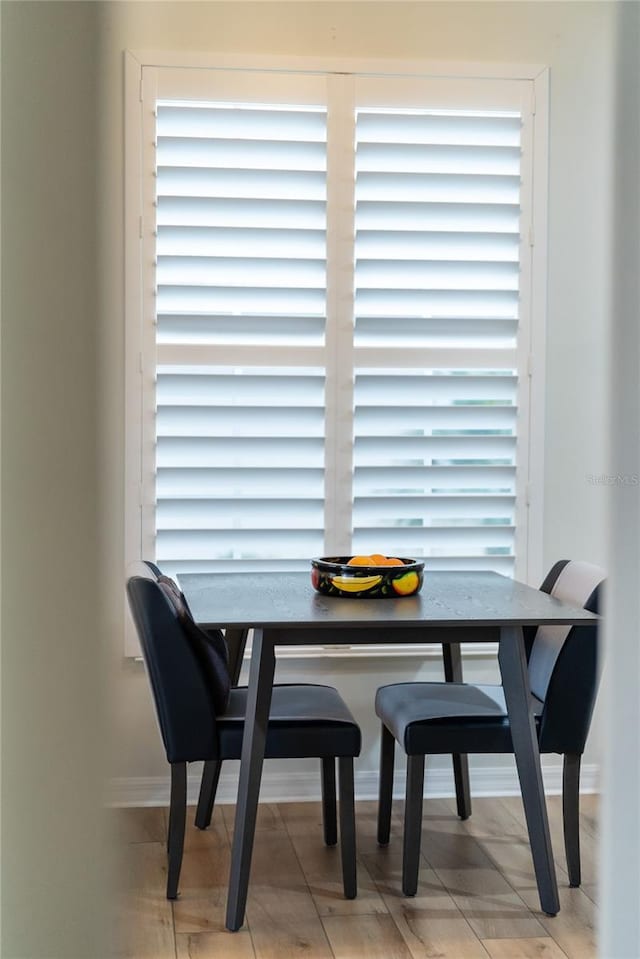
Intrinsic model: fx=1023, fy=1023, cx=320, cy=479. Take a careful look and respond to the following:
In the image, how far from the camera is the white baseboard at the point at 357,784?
10.5 ft

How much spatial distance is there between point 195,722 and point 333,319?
1401 mm

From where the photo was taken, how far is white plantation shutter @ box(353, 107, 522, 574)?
3.22 metres

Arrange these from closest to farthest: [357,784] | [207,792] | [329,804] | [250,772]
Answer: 1. [250,772]
2. [329,804]
3. [207,792]
4. [357,784]

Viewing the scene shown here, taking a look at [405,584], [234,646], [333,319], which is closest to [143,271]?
[333,319]

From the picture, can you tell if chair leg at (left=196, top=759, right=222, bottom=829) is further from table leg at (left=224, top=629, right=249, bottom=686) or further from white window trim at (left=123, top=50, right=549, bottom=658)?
white window trim at (left=123, top=50, right=549, bottom=658)

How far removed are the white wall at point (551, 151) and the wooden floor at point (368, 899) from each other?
1.22 ft

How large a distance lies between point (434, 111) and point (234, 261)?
2.62 ft

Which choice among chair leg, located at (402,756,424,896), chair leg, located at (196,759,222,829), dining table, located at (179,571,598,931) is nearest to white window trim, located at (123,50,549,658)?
chair leg, located at (196,759,222,829)

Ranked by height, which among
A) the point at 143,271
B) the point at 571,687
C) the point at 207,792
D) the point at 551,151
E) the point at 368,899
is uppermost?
the point at 551,151

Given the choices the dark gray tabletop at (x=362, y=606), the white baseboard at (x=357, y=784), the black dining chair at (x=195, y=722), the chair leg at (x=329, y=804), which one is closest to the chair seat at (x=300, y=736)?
the black dining chair at (x=195, y=722)

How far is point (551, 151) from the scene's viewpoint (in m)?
3.27

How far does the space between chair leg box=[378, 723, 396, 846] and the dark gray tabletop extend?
468 millimetres

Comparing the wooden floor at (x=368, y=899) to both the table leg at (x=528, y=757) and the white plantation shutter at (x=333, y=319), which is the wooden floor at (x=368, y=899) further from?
the white plantation shutter at (x=333, y=319)

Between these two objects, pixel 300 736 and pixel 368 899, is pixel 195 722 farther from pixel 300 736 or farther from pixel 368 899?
pixel 368 899
